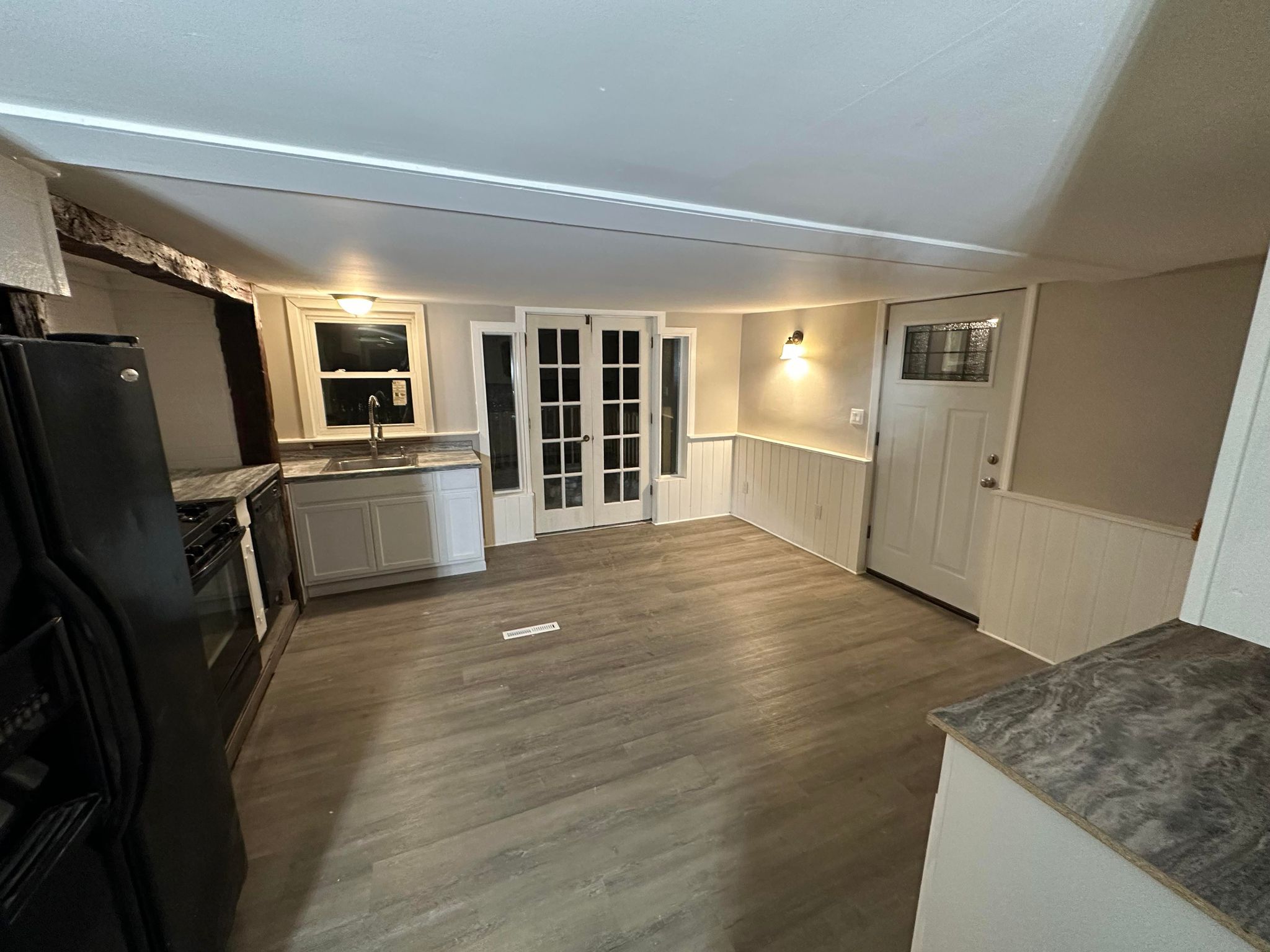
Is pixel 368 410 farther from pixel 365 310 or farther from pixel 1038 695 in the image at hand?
pixel 1038 695

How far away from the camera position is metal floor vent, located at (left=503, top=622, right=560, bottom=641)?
3105mm

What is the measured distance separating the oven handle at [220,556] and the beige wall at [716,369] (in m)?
3.78

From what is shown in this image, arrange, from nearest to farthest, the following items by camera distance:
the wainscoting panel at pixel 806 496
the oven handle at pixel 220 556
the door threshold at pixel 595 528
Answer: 1. the oven handle at pixel 220 556
2. the wainscoting panel at pixel 806 496
3. the door threshold at pixel 595 528

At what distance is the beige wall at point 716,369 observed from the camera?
5004 millimetres

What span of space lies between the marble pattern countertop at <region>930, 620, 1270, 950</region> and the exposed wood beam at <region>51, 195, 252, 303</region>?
267cm

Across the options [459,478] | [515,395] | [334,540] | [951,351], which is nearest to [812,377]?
[951,351]

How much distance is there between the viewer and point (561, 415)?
4680mm

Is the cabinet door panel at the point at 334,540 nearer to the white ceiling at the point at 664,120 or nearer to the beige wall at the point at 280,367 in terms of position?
the beige wall at the point at 280,367

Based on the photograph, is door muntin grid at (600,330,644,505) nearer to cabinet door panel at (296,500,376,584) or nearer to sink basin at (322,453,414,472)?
sink basin at (322,453,414,472)

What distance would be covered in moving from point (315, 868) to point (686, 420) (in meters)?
→ 4.21

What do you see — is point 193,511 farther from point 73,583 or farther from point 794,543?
point 794,543

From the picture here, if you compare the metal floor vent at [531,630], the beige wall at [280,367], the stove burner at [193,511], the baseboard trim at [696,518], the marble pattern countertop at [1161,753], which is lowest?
the metal floor vent at [531,630]

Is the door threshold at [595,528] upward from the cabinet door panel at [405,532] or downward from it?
downward

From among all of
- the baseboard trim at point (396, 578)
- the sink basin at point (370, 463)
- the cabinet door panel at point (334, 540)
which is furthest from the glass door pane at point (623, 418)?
the cabinet door panel at point (334, 540)
